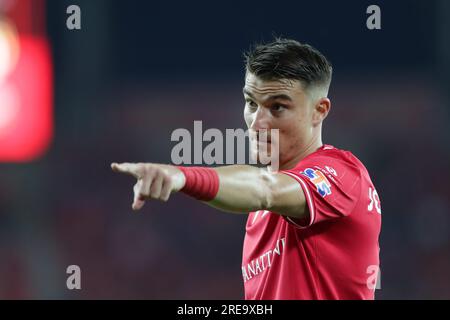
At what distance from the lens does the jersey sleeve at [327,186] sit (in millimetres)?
2617

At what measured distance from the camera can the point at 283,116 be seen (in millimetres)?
3014

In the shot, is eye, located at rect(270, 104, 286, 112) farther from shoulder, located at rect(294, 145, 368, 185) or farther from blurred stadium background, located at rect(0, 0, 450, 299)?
blurred stadium background, located at rect(0, 0, 450, 299)

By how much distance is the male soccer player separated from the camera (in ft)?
8.06

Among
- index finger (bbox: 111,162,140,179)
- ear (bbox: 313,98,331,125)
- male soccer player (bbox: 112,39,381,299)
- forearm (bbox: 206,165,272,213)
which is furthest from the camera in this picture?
ear (bbox: 313,98,331,125)

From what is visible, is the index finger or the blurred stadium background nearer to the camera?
the index finger

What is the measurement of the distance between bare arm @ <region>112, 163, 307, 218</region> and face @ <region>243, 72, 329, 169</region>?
46cm

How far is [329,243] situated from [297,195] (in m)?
0.36

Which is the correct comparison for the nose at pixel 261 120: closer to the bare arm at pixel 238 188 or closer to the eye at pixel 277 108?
the eye at pixel 277 108

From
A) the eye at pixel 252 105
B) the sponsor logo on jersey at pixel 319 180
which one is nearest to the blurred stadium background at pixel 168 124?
the eye at pixel 252 105

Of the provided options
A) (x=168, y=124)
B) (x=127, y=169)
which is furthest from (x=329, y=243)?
(x=168, y=124)

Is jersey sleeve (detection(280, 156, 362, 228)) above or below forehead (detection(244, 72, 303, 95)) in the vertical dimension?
below

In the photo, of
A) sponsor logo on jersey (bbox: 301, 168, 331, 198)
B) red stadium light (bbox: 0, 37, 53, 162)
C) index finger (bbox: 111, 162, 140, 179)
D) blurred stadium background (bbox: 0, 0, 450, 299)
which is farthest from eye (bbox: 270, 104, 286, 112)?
red stadium light (bbox: 0, 37, 53, 162)

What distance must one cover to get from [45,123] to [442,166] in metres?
4.80

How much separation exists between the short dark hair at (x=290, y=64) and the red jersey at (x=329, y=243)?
32 cm
